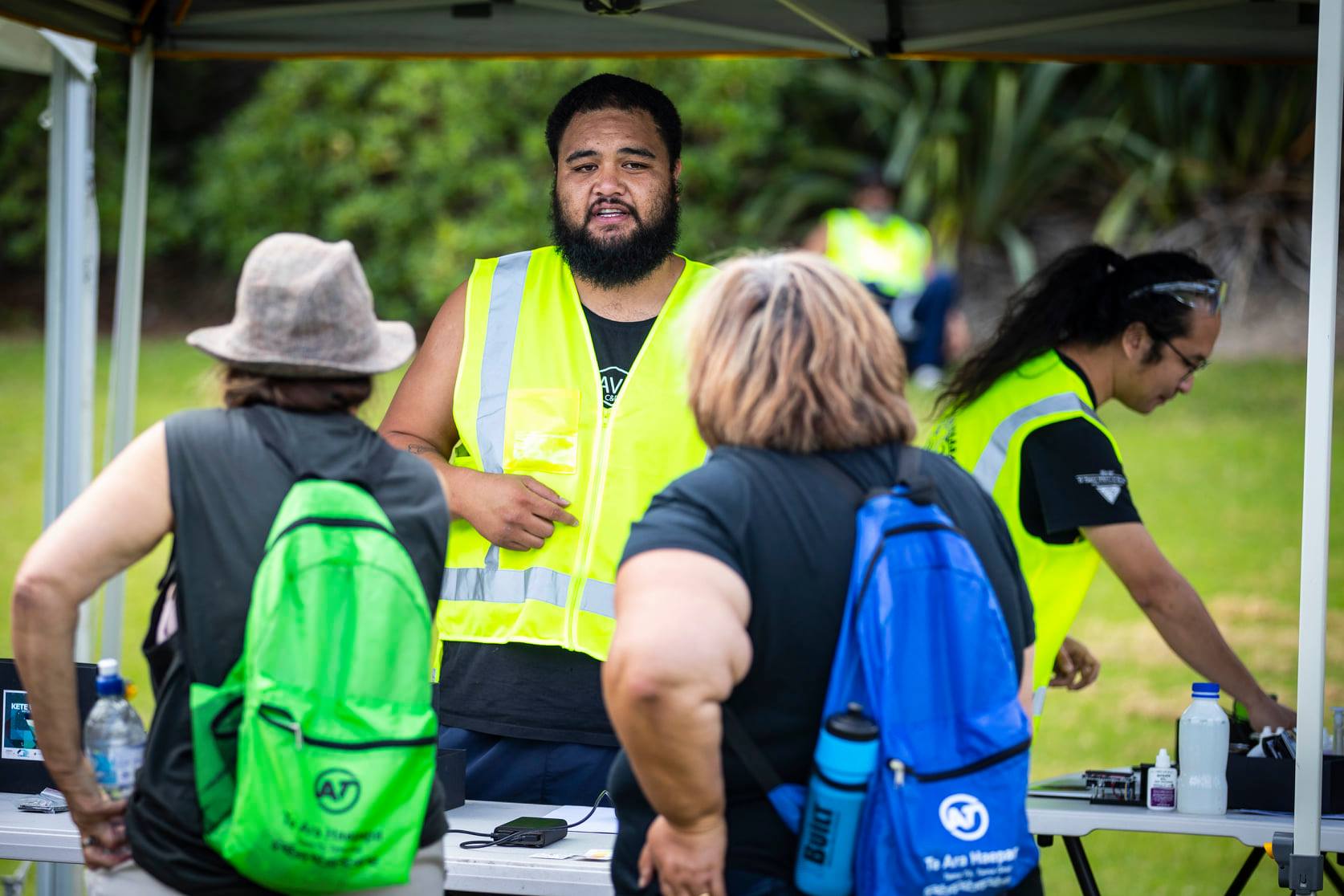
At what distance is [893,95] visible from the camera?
39.6 ft

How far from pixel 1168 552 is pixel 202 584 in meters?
7.18

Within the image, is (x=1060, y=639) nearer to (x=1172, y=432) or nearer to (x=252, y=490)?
(x=252, y=490)

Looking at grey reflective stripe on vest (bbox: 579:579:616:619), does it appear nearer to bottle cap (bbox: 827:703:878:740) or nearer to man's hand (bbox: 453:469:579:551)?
man's hand (bbox: 453:469:579:551)

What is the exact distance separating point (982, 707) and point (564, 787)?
4.22ft

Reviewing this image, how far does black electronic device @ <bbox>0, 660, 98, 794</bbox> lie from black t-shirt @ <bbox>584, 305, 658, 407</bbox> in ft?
3.97

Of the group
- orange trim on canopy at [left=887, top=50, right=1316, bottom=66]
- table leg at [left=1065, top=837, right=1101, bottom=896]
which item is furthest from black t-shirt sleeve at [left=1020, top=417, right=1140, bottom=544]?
orange trim on canopy at [left=887, top=50, right=1316, bottom=66]

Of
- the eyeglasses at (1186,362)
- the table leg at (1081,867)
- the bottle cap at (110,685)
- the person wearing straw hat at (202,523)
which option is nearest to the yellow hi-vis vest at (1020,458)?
the eyeglasses at (1186,362)

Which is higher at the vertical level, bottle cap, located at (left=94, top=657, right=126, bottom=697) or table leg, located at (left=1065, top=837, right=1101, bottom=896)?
bottle cap, located at (left=94, top=657, right=126, bottom=697)

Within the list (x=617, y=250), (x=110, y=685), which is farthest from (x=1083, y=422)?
(x=110, y=685)

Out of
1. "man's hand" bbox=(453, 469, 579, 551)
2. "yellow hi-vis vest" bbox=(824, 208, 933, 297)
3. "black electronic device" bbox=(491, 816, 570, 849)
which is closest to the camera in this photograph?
"black electronic device" bbox=(491, 816, 570, 849)

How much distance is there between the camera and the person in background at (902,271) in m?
10.7

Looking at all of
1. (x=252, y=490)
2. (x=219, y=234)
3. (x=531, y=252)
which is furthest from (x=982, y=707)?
(x=219, y=234)

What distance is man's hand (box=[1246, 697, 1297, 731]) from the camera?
131 inches

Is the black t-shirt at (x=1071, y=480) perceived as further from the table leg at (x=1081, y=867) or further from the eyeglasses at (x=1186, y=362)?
the table leg at (x=1081, y=867)
